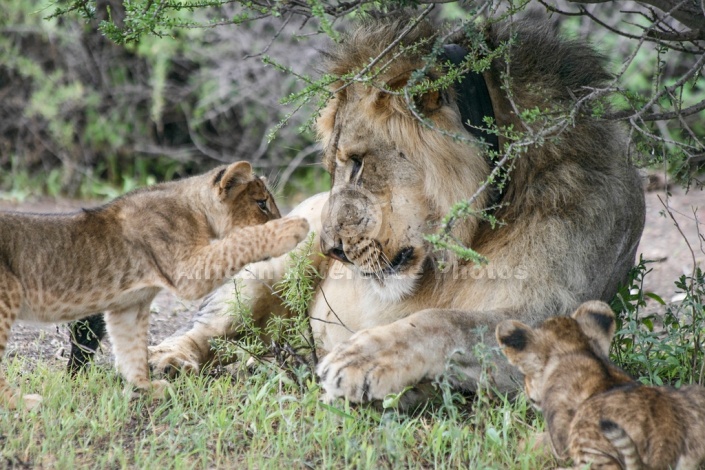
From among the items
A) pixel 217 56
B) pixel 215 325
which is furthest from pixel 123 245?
pixel 217 56

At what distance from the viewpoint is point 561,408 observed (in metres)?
2.67

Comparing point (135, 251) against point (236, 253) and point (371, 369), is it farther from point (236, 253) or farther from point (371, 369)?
point (371, 369)

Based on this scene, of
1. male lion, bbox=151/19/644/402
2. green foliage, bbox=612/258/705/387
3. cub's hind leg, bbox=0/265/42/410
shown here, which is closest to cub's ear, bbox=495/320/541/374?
male lion, bbox=151/19/644/402

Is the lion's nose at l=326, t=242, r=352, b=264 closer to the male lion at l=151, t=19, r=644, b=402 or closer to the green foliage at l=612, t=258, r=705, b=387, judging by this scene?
the male lion at l=151, t=19, r=644, b=402

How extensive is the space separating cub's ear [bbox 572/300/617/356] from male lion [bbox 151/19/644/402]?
1.36ft

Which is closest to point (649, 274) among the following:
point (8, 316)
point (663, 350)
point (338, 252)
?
point (663, 350)

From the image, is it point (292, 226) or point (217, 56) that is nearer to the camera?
point (292, 226)

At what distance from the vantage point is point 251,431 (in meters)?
3.01

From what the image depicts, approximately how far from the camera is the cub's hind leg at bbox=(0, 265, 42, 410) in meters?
3.08

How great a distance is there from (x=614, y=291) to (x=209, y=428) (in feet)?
5.68

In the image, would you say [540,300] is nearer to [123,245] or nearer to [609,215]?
[609,215]

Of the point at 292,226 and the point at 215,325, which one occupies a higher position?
the point at 292,226

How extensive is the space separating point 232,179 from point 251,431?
0.99 m

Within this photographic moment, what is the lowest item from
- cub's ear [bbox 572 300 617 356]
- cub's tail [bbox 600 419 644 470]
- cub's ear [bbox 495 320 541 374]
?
cub's tail [bbox 600 419 644 470]
